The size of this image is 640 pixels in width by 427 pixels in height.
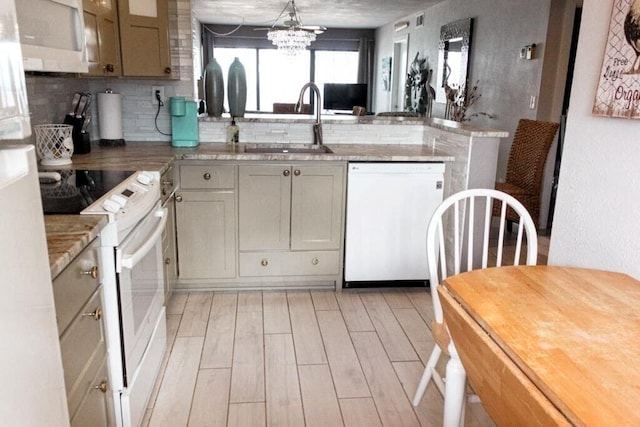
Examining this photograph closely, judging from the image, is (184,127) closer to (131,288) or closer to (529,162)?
(131,288)

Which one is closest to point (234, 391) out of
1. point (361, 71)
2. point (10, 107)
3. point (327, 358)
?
point (327, 358)

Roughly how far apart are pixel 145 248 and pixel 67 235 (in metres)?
0.48

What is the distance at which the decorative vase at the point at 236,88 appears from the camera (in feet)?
11.3

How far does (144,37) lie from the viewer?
3086 millimetres

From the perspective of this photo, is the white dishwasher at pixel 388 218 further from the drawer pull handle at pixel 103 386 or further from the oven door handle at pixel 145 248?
the drawer pull handle at pixel 103 386

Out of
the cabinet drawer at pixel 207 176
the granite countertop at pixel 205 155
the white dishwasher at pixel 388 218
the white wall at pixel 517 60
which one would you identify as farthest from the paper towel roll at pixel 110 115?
the white wall at pixel 517 60

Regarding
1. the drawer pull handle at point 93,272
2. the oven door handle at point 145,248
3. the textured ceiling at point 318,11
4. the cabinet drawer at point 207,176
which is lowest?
the oven door handle at point 145,248

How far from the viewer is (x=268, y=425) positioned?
79.6 inches

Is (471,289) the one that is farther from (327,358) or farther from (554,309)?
(327,358)

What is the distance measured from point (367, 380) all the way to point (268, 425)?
532 mm

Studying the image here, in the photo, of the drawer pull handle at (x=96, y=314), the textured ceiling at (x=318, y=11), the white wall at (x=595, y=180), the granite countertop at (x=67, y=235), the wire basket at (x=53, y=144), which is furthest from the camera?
the textured ceiling at (x=318, y=11)

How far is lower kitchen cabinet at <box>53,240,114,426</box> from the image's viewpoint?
1.33 metres

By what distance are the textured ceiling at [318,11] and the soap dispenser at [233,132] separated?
3.93 m

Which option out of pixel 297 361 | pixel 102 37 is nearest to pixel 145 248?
pixel 297 361
